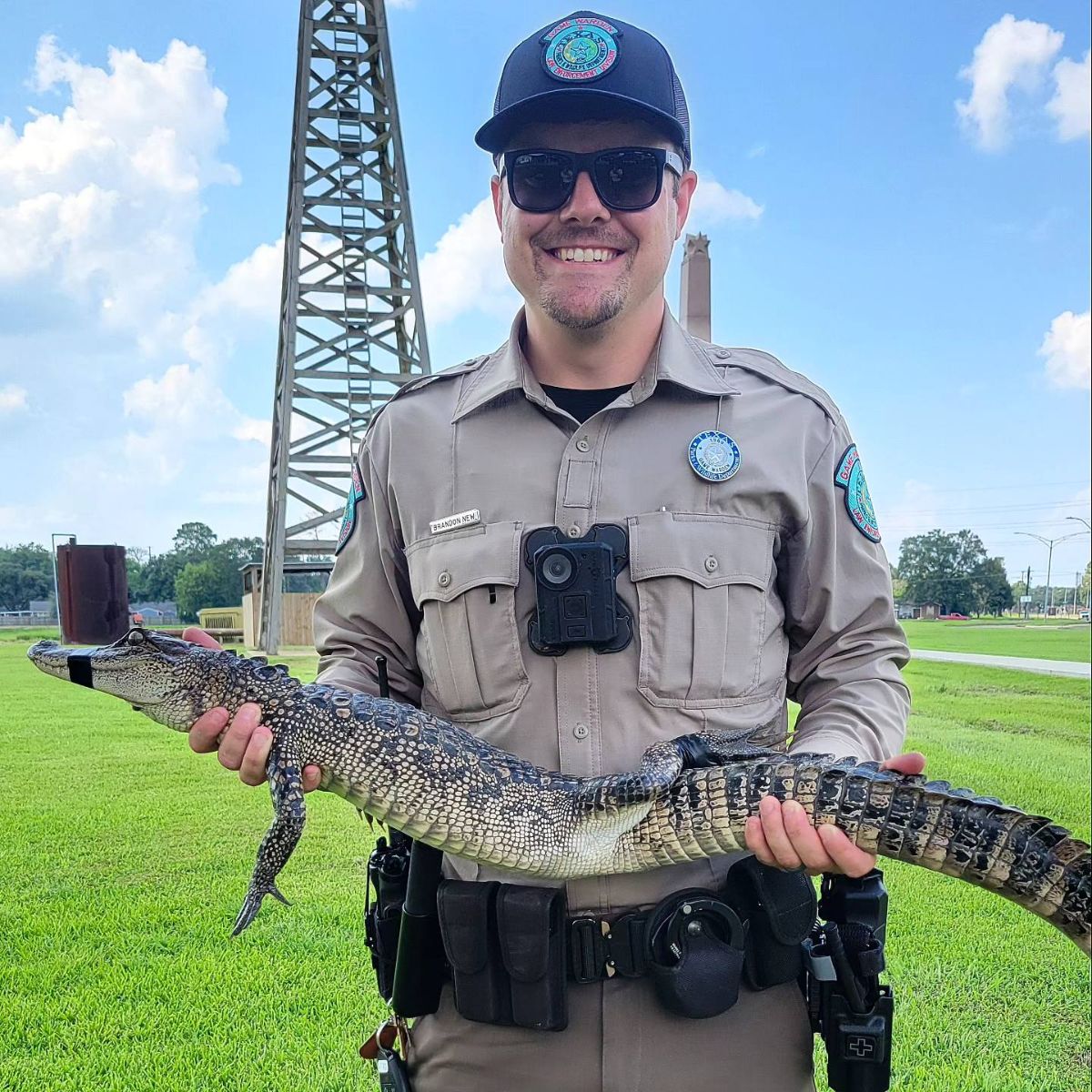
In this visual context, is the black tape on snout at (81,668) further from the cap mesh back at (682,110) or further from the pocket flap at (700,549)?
the cap mesh back at (682,110)

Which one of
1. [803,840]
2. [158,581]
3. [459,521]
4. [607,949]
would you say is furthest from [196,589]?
[803,840]

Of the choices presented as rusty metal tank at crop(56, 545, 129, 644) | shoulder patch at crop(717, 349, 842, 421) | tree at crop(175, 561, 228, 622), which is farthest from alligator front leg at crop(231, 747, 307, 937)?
tree at crop(175, 561, 228, 622)

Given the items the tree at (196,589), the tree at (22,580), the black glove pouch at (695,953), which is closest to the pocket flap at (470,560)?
the black glove pouch at (695,953)

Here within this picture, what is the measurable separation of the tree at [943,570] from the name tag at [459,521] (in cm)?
5221

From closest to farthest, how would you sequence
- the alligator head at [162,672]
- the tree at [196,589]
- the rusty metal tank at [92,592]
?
the alligator head at [162,672]
the rusty metal tank at [92,592]
the tree at [196,589]

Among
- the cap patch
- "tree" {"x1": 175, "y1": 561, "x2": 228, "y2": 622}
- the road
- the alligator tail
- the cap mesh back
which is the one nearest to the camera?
the alligator tail

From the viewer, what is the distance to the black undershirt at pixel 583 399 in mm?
2217

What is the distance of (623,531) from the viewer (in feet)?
6.63

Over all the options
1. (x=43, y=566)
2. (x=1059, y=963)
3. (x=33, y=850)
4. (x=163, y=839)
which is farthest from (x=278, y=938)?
(x=43, y=566)

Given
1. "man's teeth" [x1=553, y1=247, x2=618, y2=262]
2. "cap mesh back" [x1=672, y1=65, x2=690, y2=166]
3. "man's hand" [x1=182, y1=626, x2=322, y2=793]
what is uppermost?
"cap mesh back" [x1=672, y1=65, x2=690, y2=166]

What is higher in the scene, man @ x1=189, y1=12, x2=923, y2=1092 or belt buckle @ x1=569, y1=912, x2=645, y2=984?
man @ x1=189, y1=12, x2=923, y2=1092

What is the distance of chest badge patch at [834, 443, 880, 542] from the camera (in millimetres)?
2148

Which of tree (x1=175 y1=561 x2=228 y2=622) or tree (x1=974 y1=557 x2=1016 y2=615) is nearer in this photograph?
tree (x1=175 y1=561 x2=228 y2=622)

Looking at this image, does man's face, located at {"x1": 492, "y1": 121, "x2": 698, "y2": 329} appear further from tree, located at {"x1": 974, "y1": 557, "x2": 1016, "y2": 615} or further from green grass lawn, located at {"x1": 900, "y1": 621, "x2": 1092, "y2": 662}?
tree, located at {"x1": 974, "y1": 557, "x2": 1016, "y2": 615}
